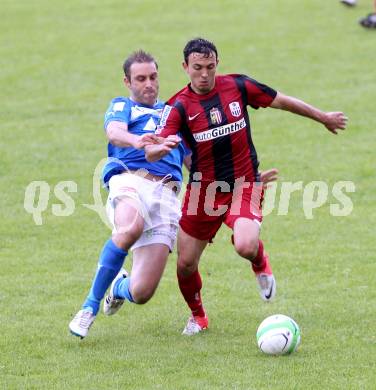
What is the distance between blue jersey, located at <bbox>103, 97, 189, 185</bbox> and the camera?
843cm

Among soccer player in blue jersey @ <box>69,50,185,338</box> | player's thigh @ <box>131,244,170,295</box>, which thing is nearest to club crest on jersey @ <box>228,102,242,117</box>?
soccer player in blue jersey @ <box>69,50,185,338</box>

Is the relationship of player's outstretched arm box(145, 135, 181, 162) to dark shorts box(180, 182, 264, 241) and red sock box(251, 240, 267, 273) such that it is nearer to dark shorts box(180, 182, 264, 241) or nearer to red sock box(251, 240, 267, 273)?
dark shorts box(180, 182, 264, 241)

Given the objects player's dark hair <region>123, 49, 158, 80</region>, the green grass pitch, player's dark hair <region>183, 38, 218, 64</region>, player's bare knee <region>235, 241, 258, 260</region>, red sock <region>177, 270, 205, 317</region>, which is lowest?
the green grass pitch

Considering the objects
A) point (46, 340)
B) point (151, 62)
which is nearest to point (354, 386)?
point (46, 340)

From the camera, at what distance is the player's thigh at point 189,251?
8422 millimetres

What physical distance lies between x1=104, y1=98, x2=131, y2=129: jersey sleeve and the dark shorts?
82 centimetres

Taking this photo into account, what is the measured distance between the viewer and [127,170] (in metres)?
8.50

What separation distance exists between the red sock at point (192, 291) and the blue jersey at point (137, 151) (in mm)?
878

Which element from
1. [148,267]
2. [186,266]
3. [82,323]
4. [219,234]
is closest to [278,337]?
[186,266]

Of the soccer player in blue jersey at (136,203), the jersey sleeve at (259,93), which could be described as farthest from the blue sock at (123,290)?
the jersey sleeve at (259,93)

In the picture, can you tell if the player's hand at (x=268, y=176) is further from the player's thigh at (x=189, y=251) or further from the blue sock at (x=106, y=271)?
the blue sock at (x=106, y=271)

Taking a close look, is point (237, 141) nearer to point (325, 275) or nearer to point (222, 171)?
point (222, 171)

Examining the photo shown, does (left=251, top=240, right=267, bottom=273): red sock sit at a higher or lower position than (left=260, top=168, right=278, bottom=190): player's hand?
lower

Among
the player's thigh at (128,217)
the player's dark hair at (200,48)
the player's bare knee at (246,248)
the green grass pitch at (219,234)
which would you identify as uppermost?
the player's dark hair at (200,48)
